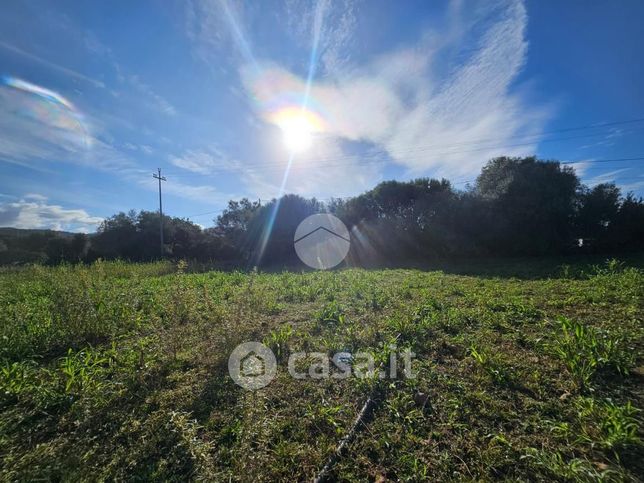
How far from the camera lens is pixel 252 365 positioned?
2.60 m

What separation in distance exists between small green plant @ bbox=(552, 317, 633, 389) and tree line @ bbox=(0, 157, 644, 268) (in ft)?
36.9

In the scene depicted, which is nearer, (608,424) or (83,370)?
(608,424)

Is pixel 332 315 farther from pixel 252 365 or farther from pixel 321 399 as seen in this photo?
pixel 321 399

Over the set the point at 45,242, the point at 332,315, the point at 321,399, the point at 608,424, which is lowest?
the point at 321,399

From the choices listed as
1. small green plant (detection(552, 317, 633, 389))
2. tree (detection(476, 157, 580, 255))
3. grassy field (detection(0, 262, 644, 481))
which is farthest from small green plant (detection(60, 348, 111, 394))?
tree (detection(476, 157, 580, 255))

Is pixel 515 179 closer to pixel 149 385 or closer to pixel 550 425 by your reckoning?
pixel 550 425

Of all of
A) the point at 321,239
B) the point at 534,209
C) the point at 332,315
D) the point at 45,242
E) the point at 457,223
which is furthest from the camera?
the point at 45,242

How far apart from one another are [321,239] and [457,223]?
28.1 ft

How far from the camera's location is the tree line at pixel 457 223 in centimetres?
1275

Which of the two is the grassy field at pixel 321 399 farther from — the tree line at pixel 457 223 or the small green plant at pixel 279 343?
the tree line at pixel 457 223

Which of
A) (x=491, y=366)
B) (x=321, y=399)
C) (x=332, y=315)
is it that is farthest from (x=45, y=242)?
(x=491, y=366)

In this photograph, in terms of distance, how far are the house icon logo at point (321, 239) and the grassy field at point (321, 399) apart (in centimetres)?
1375

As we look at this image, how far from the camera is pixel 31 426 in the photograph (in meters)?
1.82

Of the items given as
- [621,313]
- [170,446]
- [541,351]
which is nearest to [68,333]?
[170,446]
